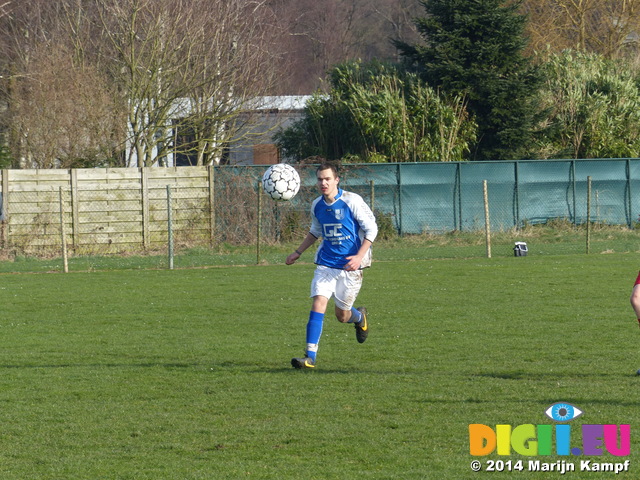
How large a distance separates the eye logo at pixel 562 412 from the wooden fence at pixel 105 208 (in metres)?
18.4

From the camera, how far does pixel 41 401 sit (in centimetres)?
717

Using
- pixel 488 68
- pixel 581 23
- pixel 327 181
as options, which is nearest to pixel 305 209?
pixel 488 68

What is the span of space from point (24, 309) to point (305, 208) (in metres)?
12.0

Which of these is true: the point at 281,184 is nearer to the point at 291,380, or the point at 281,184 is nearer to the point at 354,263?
the point at 354,263

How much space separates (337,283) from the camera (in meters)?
8.45

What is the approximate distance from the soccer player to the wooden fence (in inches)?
634

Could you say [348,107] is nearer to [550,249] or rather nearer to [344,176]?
[344,176]

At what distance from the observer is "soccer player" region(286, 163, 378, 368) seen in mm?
8258

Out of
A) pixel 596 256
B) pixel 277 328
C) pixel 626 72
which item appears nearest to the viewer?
pixel 277 328

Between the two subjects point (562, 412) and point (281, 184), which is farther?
point (281, 184)

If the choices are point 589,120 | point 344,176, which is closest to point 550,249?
point 344,176

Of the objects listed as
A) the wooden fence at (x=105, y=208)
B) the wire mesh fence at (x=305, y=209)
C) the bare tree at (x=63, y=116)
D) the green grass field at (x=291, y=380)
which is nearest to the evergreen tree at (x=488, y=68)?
the wire mesh fence at (x=305, y=209)

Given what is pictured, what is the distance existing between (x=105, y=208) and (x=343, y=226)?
54.4 feet

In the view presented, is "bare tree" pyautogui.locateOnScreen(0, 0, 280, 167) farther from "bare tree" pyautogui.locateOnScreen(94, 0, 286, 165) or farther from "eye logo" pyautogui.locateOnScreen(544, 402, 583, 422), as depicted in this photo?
"eye logo" pyautogui.locateOnScreen(544, 402, 583, 422)
